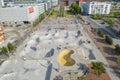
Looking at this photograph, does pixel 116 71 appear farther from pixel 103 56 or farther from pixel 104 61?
pixel 103 56

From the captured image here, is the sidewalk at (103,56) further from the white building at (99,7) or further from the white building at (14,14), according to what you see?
the white building at (99,7)

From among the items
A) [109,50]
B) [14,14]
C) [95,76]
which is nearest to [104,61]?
[109,50]

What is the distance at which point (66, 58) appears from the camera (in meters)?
35.7

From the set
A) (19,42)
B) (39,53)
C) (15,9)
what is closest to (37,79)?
(39,53)

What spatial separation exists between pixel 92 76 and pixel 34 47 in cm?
2039

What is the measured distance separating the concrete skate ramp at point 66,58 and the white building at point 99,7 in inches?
2256

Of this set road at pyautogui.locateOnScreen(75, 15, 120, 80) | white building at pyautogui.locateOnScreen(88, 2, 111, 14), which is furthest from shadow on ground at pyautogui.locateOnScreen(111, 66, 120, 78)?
→ white building at pyautogui.locateOnScreen(88, 2, 111, 14)

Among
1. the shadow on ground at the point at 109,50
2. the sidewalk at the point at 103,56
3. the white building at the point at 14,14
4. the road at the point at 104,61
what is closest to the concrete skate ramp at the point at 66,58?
the road at the point at 104,61

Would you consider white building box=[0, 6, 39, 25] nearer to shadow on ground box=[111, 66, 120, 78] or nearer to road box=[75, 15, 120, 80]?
road box=[75, 15, 120, 80]

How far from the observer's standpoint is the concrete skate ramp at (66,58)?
108 feet

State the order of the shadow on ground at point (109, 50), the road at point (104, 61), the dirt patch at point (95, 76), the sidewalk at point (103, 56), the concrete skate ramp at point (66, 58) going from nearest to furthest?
1. the dirt patch at point (95, 76)
2. the road at point (104, 61)
3. the sidewalk at point (103, 56)
4. the concrete skate ramp at point (66, 58)
5. the shadow on ground at point (109, 50)

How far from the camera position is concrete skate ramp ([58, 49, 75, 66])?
32775mm

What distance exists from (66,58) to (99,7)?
6176cm

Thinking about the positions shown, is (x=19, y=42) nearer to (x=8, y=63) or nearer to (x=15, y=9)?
(x=8, y=63)
